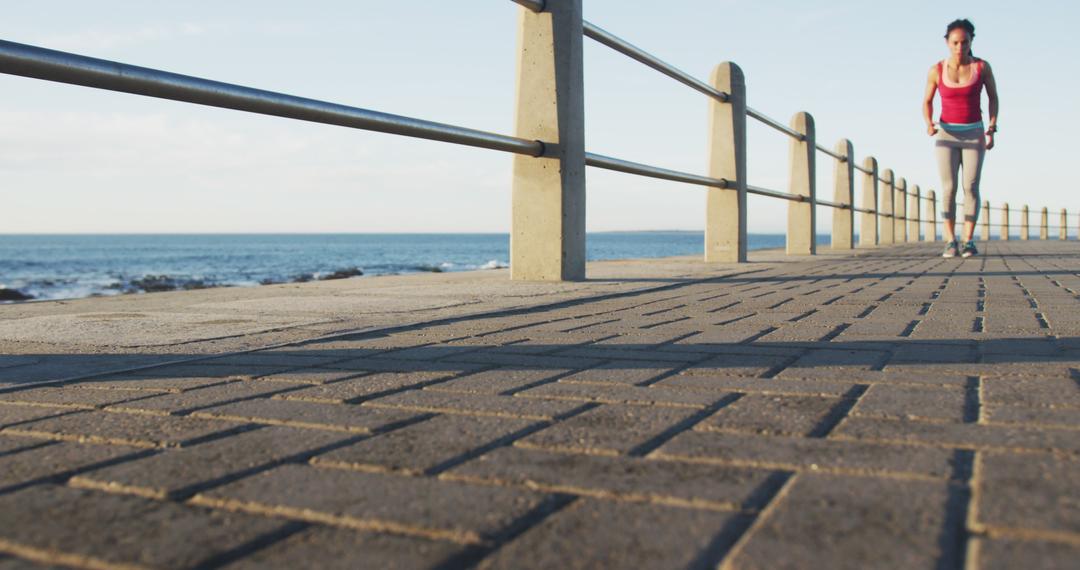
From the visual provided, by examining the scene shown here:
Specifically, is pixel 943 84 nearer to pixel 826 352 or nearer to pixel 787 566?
pixel 826 352

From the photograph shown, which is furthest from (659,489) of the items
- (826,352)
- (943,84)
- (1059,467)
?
(943,84)

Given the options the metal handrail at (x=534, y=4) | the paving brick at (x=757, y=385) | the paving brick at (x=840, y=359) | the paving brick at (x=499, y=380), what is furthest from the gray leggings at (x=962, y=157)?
the paving brick at (x=499, y=380)

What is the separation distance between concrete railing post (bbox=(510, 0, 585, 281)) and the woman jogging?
4.22 meters

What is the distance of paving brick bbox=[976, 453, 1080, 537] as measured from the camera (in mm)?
1196

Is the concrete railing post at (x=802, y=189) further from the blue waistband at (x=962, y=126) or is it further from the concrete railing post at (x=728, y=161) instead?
the blue waistband at (x=962, y=126)

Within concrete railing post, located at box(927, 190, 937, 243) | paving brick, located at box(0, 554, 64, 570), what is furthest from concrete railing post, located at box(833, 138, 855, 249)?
paving brick, located at box(0, 554, 64, 570)

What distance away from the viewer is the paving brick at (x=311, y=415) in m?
1.87

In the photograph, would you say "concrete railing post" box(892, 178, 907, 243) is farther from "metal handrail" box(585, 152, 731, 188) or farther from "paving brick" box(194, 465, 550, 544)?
"paving brick" box(194, 465, 550, 544)

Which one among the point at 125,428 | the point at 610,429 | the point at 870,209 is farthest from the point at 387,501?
the point at 870,209

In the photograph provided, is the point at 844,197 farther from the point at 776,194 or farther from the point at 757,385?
the point at 757,385

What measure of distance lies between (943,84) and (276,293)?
6764 millimetres

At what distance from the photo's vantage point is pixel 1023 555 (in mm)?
1074

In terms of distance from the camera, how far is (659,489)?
1384mm

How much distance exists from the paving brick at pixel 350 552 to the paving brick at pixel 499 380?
1.00 m
